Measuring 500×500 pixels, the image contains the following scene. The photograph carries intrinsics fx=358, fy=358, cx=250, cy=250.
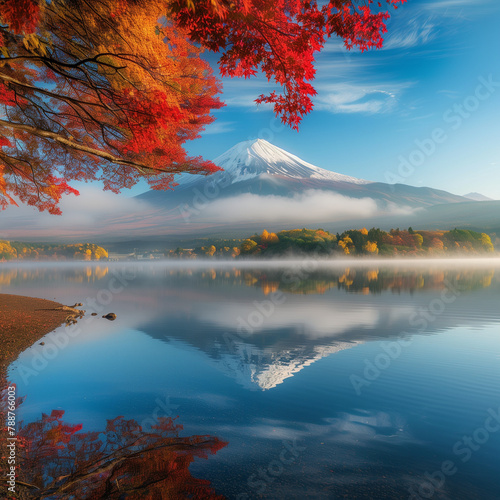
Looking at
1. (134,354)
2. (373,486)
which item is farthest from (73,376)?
(373,486)

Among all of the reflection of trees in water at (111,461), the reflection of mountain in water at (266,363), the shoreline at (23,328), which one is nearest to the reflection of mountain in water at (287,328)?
the reflection of mountain in water at (266,363)

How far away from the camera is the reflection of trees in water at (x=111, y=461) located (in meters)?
4.55

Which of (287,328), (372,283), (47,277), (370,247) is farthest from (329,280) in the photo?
(370,247)

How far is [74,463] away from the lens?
16.9 feet

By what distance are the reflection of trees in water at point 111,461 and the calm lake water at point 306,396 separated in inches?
9.9

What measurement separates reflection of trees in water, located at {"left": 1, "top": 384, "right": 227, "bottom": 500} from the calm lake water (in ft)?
0.83

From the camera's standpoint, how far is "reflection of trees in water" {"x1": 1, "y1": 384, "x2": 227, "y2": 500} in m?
4.55

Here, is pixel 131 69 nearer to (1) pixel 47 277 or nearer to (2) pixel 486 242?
(1) pixel 47 277

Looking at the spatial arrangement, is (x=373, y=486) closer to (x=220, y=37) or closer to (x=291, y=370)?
(x=291, y=370)

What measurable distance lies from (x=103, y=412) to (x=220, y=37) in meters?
7.44

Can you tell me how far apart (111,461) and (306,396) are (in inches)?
172

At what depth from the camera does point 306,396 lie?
8031 millimetres

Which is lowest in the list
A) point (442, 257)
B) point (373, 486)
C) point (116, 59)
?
point (373, 486)

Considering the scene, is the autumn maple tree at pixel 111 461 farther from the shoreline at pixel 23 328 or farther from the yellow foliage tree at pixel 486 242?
the yellow foliage tree at pixel 486 242
